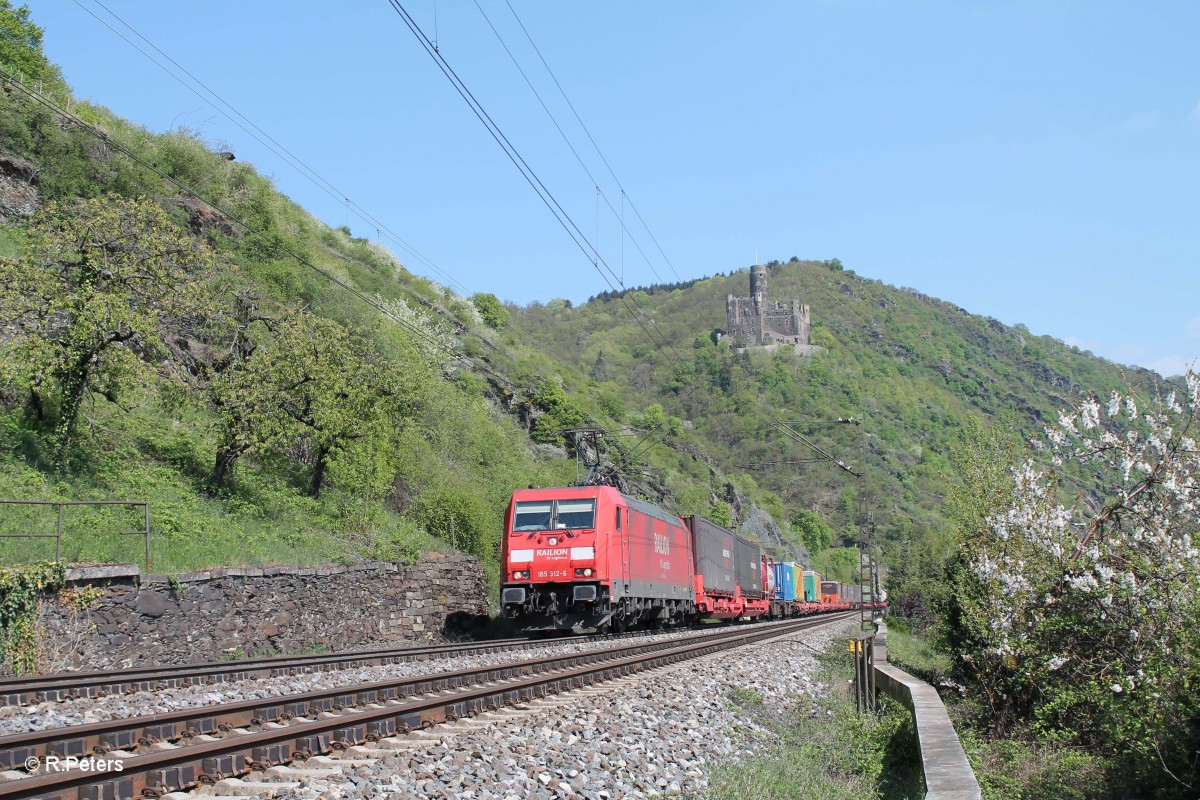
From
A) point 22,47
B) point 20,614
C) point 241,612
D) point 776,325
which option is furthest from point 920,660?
point 776,325

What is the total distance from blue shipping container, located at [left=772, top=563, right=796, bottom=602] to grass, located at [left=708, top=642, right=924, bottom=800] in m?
35.3

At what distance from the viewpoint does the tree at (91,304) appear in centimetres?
2027

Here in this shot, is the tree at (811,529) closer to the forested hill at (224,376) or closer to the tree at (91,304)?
the forested hill at (224,376)

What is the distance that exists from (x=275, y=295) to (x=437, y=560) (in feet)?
69.9

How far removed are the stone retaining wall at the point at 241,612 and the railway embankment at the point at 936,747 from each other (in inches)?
429

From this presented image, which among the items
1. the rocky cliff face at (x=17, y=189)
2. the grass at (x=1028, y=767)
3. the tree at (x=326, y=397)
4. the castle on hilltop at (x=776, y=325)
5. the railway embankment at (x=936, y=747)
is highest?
the castle on hilltop at (x=776, y=325)

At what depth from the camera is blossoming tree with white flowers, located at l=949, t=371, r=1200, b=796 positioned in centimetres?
884

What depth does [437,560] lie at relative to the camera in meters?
24.0

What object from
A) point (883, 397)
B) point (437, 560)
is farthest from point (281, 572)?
point (883, 397)

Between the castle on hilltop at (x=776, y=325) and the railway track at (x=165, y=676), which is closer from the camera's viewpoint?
the railway track at (x=165, y=676)

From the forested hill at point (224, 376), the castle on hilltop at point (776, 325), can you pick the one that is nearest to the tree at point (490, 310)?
the forested hill at point (224, 376)

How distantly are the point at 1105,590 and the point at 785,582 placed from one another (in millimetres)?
42103

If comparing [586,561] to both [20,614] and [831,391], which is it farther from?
[831,391]

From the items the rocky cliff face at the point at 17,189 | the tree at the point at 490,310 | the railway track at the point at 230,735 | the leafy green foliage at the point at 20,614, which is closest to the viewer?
the railway track at the point at 230,735
